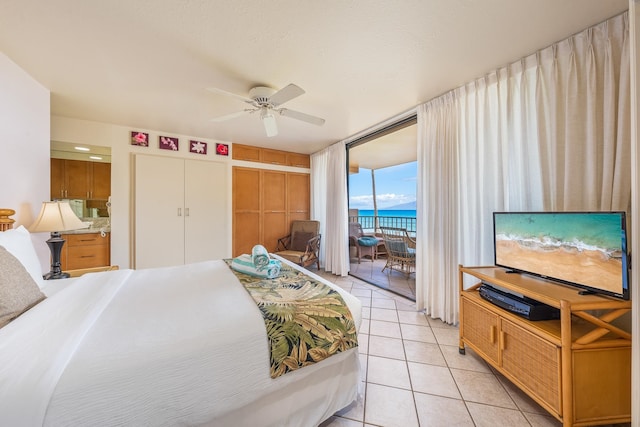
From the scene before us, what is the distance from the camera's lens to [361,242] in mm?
4773

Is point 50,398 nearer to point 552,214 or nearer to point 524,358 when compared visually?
point 524,358

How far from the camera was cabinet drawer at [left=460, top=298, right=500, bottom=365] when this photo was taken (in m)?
1.58

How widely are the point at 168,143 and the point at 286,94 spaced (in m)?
2.72

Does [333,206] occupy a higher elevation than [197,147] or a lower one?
lower

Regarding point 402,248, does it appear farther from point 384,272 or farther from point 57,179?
point 57,179

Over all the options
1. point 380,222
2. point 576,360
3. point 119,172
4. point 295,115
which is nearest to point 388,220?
point 380,222

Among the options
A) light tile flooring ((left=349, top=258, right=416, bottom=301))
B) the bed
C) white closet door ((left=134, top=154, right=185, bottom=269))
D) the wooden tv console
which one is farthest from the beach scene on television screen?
white closet door ((left=134, top=154, right=185, bottom=269))

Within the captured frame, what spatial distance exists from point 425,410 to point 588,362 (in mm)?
875

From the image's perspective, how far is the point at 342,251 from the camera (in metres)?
4.13

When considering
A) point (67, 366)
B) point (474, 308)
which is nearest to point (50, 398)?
point (67, 366)

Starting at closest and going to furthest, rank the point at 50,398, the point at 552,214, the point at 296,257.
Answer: the point at 50,398
the point at 552,214
the point at 296,257

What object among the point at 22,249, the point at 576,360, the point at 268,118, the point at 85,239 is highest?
the point at 268,118

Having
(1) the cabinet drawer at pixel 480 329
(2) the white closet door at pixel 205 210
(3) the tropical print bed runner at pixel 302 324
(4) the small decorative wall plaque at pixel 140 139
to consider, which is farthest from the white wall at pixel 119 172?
(1) the cabinet drawer at pixel 480 329

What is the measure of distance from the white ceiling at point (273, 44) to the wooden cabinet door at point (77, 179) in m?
0.87
